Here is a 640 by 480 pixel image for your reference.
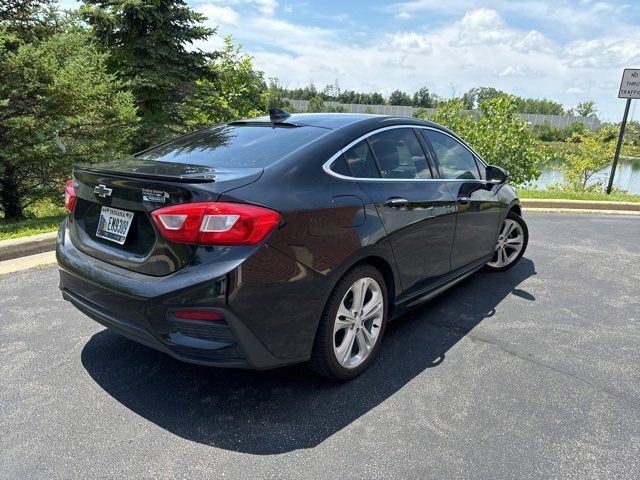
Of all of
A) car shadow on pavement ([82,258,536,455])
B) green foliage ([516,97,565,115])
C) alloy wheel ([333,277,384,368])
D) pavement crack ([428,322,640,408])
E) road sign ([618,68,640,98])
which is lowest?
car shadow on pavement ([82,258,536,455])

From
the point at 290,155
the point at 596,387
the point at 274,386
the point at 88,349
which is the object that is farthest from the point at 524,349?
the point at 88,349

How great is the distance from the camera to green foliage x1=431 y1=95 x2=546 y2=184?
1187 cm

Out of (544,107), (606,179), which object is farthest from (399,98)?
(606,179)

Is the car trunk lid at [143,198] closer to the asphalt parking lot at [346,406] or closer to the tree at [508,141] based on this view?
the asphalt parking lot at [346,406]

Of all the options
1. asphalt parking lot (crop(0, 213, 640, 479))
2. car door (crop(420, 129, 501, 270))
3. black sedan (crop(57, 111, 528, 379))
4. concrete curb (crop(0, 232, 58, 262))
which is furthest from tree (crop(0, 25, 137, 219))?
car door (crop(420, 129, 501, 270))

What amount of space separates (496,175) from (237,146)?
271cm

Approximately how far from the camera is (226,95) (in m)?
18.7

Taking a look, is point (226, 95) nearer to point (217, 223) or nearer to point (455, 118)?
point (455, 118)

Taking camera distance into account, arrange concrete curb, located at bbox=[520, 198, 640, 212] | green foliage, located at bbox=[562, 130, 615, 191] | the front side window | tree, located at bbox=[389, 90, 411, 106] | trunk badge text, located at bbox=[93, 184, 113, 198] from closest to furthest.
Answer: trunk badge text, located at bbox=[93, 184, 113, 198]
the front side window
concrete curb, located at bbox=[520, 198, 640, 212]
green foliage, located at bbox=[562, 130, 615, 191]
tree, located at bbox=[389, 90, 411, 106]

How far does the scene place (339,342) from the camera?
274cm

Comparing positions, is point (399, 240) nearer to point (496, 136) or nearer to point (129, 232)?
point (129, 232)

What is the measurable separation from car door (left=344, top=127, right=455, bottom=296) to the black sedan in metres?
0.01

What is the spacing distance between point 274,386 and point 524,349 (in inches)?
74.4

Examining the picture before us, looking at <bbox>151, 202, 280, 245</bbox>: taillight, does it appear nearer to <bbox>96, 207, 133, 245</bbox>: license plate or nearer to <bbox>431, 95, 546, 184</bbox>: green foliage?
<bbox>96, 207, 133, 245</bbox>: license plate
